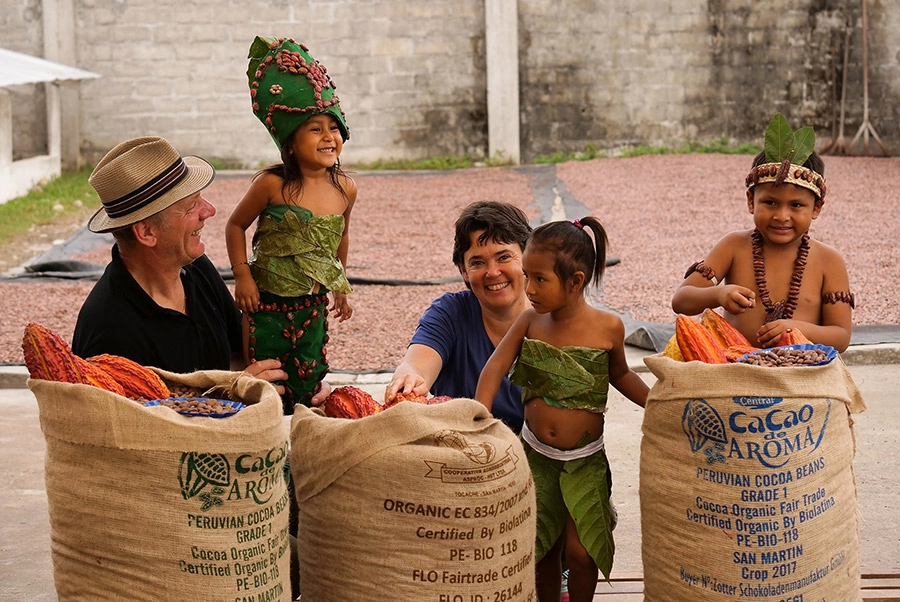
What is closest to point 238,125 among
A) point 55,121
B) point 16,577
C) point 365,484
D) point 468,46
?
point 55,121

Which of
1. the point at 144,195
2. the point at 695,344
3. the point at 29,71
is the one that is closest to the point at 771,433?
the point at 695,344

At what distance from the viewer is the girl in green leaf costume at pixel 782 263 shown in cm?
305

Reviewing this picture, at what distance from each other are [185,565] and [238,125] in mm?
13482

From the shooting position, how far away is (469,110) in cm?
1533

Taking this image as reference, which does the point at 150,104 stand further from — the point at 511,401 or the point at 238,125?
the point at 511,401

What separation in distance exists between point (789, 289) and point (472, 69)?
41.2ft

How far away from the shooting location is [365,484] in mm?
2355

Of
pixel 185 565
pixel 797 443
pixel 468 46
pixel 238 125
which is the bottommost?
pixel 185 565

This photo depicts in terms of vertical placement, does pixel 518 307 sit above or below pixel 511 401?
above

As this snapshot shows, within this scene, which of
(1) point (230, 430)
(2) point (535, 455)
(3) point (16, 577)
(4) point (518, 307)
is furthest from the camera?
(3) point (16, 577)

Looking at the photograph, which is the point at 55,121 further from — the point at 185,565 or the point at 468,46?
the point at 185,565

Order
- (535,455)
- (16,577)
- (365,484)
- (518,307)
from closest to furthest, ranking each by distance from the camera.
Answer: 1. (365,484)
2. (535,455)
3. (518,307)
4. (16,577)

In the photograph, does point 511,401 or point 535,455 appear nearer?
point 535,455

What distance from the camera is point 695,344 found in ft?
8.39
